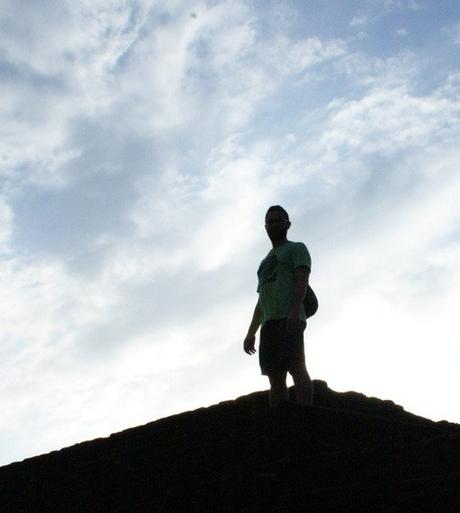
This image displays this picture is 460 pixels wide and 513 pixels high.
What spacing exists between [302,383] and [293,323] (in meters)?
0.41

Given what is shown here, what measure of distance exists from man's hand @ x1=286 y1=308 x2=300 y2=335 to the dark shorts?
4 centimetres

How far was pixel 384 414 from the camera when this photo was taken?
184 inches

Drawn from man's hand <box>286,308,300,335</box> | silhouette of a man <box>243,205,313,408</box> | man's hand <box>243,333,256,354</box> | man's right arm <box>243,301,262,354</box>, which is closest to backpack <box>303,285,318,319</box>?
silhouette of a man <box>243,205,313,408</box>

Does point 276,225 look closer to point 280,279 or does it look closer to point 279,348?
point 280,279

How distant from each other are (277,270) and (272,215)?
0.45m

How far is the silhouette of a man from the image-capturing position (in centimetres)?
412

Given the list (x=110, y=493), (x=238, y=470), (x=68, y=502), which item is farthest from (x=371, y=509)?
(x=68, y=502)

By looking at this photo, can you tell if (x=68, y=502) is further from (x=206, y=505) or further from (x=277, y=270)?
(x=277, y=270)

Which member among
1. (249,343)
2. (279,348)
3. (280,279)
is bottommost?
(279,348)

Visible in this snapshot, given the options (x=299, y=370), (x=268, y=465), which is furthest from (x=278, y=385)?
(x=268, y=465)

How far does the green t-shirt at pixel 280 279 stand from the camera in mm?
4367

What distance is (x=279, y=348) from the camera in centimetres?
420

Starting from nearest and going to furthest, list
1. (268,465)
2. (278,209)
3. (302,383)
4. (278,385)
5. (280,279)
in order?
(268,465) → (302,383) → (278,385) → (280,279) → (278,209)

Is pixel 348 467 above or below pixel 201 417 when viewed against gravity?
below
